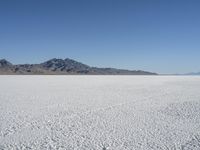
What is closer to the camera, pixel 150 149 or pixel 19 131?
pixel 150 149

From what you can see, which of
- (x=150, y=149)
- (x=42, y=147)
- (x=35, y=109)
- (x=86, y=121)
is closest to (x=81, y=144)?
(x=42, y=147)

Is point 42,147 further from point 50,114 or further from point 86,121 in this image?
point 50,114

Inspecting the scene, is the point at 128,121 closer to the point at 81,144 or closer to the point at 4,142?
the point at 81,144

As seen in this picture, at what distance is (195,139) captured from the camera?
7078 millimetres

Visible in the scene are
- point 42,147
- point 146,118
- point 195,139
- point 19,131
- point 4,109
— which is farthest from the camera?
point 4,109

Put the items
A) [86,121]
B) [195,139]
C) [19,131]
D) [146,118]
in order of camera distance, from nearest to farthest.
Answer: [195,139], [19,131], [86,121], [146,118]

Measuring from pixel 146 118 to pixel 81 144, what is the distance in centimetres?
384

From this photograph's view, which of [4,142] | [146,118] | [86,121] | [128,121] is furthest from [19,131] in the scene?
[146,118]

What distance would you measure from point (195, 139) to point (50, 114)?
534 cm

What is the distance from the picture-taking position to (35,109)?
1130cm

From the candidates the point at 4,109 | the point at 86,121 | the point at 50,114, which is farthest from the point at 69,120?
the point at 4,109

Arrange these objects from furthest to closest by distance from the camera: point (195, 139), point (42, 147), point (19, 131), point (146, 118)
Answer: point (146, 118) → point (19, 131) → point (195, 139) → point (42, 147)

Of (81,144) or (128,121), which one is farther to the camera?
(128,121)

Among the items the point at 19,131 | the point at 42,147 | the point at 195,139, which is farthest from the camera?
the point at 19,131
